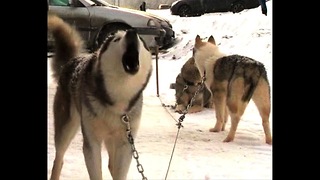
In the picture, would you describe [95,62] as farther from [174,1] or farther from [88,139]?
[174,1]

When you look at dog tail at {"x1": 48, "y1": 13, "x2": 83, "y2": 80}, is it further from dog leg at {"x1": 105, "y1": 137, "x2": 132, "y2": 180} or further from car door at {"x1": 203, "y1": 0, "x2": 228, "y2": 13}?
car door at {"x1": 203, "y1": 0, "x2": 228, "y2": 13}

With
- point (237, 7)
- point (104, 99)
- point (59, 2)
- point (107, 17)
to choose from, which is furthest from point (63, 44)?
point (237, 7)

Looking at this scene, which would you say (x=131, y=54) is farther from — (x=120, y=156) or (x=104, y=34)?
(x=104, y=34)

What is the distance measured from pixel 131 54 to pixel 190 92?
8.28ft

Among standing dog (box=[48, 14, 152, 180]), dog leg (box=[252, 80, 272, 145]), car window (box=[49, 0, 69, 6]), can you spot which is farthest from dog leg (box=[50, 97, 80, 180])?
dog leg (box=[252, 80, 272, 145])

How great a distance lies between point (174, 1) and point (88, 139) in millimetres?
5221

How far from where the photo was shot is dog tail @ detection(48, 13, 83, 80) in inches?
74.5

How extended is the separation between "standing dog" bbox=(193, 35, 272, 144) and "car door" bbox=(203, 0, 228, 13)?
142 inches

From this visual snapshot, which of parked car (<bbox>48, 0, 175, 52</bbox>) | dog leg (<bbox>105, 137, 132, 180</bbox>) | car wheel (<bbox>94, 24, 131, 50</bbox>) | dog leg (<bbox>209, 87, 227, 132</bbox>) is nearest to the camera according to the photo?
dog leg (<bbox>105, 137, 132, 180</bbox>)

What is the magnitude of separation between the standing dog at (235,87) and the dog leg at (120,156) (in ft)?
3.52

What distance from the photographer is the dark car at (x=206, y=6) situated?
21.0 feet
